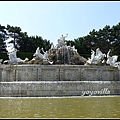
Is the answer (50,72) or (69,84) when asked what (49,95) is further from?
(50,72)

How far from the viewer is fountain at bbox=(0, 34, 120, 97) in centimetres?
1722

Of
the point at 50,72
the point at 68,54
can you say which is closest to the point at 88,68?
the point at 50,72

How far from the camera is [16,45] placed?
49438 millimetres

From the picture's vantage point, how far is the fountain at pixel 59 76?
1722 cm

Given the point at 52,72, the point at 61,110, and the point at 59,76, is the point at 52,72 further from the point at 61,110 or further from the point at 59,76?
the point at 61,110

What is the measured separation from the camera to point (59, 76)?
Answer: 2094 centimetres

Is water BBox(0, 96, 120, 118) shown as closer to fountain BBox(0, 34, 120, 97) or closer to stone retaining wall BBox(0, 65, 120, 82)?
fountain BBox(0, 34, 120, 97)

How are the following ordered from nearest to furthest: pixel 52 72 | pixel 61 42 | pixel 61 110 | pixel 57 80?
pixel 61 110 → pixel 52 72 → pixel 57 80 → pixel 61 42

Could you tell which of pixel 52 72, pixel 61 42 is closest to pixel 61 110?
pixel 52 72

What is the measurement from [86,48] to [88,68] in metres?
29.0

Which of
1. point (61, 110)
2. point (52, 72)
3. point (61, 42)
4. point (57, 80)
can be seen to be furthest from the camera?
point (61, 42)

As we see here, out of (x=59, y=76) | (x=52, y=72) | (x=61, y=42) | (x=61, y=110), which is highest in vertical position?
(x=61, y=42)

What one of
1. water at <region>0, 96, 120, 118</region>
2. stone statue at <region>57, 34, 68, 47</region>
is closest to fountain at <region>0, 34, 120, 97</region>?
stone statue at <region>57, 34, 68, 47</region>

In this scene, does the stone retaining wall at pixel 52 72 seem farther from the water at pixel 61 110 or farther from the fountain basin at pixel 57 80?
the water at pixel 61 110
